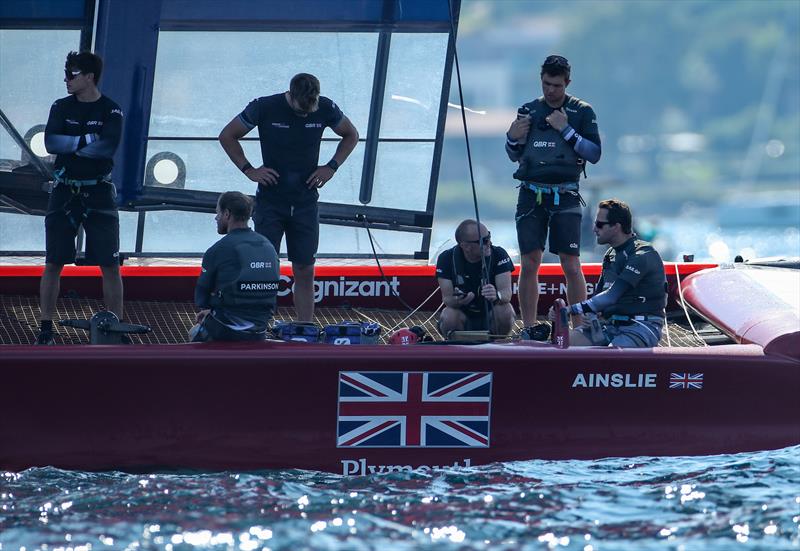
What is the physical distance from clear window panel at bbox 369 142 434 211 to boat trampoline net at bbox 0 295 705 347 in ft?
2.49

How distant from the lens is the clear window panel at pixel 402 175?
9.21 m

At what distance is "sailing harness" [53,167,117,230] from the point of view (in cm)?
753

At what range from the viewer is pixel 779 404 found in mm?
7133

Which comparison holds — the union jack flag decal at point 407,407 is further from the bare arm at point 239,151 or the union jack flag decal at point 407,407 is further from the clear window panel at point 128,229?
the clear window panel at point 128,229

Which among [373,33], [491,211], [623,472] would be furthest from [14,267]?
[491,211]

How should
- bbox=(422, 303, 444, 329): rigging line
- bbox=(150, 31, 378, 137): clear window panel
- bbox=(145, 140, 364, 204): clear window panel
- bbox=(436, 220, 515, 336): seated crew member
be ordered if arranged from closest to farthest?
bbox=(436, 220, 515, 336): seated crew member
bbox=(422, 303, 444, 329): rigging line
bbox=(150, 31, 378, 137): clear window panel
bbox=(145, 140, 364, 204): clear window panel

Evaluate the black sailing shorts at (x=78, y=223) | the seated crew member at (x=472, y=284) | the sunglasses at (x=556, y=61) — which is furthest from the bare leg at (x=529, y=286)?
the black sailing shorts at (x=78, y=223)

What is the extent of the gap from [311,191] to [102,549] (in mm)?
2685

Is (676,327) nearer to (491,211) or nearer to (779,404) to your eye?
(779,404)

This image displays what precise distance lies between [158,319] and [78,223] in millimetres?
990

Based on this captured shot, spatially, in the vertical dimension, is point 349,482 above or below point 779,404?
below

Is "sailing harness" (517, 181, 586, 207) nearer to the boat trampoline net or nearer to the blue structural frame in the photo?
the boat trampoline net

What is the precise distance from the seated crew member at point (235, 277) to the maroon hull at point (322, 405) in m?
0.15

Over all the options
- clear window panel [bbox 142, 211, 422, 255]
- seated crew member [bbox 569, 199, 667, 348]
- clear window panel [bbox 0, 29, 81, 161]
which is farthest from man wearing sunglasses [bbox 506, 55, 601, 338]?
clear window panel [bbox 0, 29, 81, 161]
